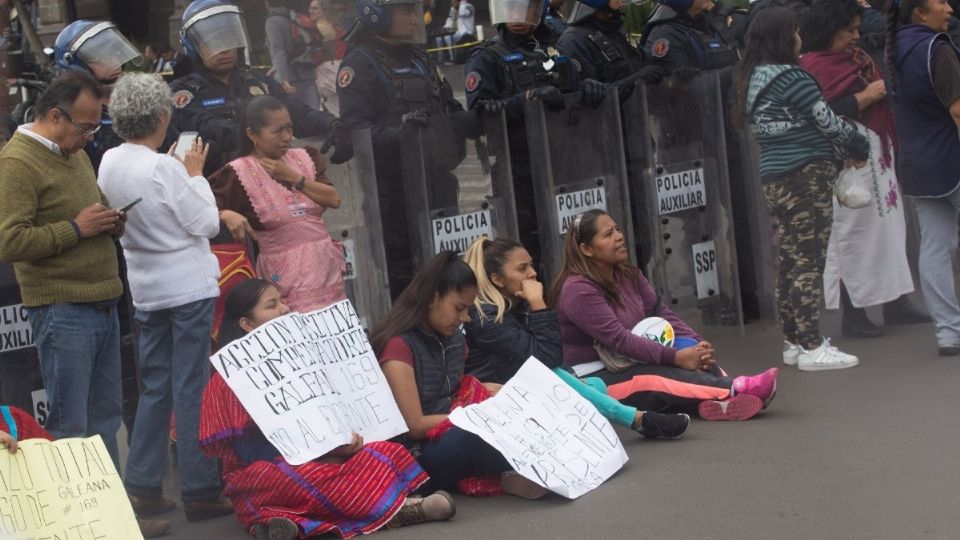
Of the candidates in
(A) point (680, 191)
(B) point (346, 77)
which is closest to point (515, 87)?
(B) point (346, 77)

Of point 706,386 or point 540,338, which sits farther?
point 706,386

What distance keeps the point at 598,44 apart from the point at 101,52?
122 inches

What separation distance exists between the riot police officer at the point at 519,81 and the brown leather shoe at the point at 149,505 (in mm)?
2947

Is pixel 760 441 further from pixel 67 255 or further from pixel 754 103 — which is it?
pixel 67 255

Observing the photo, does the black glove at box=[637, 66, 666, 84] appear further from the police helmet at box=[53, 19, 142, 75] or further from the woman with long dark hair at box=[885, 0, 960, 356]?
the police helmet at box=[53, 19, 142, 75]

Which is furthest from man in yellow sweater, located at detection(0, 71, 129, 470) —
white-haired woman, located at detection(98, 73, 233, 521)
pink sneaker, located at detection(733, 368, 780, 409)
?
pink sneaker, located at detection(733, 368, 780, 409)

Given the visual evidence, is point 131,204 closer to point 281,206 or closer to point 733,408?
point 281,206

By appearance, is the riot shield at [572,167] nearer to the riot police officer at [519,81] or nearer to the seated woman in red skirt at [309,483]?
the riot police officer at [519,81]

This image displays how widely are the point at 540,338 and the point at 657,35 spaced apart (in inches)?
136

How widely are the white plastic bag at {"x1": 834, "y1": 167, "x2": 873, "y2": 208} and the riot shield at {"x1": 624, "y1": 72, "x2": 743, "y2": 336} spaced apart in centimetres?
89

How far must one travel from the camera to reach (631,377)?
738cm

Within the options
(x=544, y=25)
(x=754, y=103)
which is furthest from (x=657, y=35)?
(x=754, y=103)

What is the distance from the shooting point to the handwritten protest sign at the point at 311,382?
5941 mm

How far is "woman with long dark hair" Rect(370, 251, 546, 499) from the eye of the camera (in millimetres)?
6250
